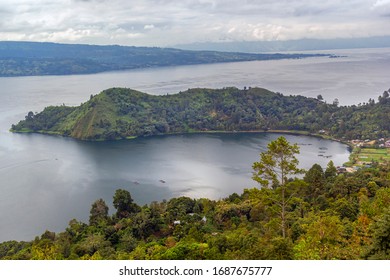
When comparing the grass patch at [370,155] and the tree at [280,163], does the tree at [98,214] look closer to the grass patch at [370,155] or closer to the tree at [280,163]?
the tree at [280,163]

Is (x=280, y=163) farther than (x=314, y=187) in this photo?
No

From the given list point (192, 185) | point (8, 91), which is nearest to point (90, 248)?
point (192, 185)

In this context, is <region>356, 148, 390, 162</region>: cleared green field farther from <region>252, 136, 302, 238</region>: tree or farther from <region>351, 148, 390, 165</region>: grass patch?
<region>252, 136, 302, 238</region>: tree

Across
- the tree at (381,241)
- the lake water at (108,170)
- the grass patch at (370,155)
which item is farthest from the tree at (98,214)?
the grass patch at (370,155)

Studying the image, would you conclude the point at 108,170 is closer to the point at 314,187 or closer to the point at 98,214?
the point at 98,214

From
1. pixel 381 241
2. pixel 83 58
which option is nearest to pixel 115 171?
pixel 381 241

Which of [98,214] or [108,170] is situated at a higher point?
[98,214]

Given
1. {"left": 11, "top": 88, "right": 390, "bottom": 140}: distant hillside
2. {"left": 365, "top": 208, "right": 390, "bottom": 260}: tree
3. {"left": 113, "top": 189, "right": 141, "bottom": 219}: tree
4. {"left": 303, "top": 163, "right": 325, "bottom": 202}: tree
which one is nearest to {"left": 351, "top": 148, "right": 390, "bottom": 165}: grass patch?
{"left": 11, "top": 88, "right": 390, "bottom": 140}: distant hillside
